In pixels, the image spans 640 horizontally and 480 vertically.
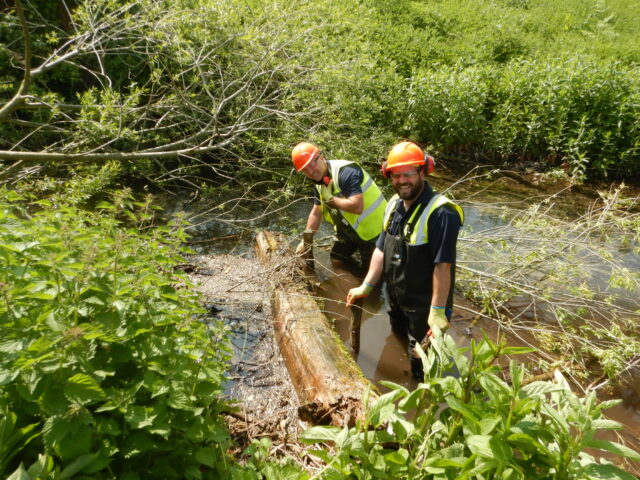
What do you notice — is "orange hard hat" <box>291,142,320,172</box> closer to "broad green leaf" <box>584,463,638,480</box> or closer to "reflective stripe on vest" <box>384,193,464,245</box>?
"reflective stripe on vest" <box>384,193,464,245</box>

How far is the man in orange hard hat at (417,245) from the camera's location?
9.83ft

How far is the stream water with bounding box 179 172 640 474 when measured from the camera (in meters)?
3.74

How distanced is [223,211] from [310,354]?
4.21m

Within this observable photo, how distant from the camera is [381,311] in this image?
191 inches

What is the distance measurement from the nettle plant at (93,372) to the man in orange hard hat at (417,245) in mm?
1791

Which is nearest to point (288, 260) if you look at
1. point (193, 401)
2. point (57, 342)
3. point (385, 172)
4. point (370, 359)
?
point (370, 359)

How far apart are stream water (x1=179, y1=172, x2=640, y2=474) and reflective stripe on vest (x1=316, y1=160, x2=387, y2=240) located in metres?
0.81

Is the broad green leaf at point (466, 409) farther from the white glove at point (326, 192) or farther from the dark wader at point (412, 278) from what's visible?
the white glove at point (326, 192)

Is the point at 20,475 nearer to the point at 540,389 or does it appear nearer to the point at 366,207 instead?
the point at 540,389

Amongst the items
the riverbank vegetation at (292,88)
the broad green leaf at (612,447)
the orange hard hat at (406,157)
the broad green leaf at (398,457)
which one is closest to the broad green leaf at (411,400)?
the broad green leaf at (398,457)

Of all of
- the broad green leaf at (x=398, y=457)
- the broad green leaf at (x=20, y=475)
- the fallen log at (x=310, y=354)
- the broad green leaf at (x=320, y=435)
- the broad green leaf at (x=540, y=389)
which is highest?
the broad green leaf at (x=20, y=475)

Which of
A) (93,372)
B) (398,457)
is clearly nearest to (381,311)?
(398,457)

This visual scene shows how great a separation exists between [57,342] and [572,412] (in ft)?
5.82

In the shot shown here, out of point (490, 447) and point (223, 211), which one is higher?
point (490, 447)
